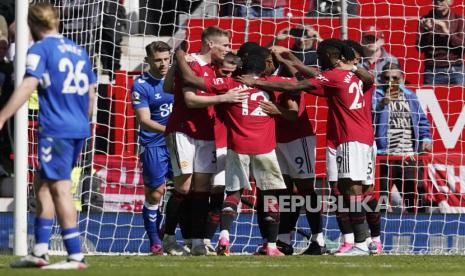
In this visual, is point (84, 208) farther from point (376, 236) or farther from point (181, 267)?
point (181, 267)

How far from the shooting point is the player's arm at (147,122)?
11602 millimetres

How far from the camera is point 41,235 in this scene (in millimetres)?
8430

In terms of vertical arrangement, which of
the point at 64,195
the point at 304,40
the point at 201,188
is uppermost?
the point at 304,40

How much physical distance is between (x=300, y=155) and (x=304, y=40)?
9.61 feet

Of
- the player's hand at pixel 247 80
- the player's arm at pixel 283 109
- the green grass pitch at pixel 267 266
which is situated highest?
the player's hand at pixel 247 80

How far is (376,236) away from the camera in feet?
38.6

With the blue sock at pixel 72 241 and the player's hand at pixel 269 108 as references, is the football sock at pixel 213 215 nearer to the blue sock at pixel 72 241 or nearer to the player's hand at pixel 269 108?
the player's hand at pixel 269 108

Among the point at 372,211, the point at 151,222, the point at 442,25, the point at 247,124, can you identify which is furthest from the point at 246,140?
the point at 442,25

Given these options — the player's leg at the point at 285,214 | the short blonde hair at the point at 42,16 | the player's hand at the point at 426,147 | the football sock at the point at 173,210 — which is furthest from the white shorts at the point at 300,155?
the short blonde hair at the point at 42,16

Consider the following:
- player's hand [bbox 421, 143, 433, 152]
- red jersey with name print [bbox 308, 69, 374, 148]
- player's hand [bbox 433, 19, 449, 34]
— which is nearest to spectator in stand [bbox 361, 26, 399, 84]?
player's hand [bbox 433, 19, 449, 34]

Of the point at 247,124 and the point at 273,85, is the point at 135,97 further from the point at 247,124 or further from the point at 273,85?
the point at 273,85

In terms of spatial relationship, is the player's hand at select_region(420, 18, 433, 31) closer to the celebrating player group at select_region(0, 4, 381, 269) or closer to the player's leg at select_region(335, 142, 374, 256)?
the celebrating player group at select_region(0, 4, 381, 269)

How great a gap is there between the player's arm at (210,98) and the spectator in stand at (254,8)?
394 cm

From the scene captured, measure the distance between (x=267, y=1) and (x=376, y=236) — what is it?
4297mm
